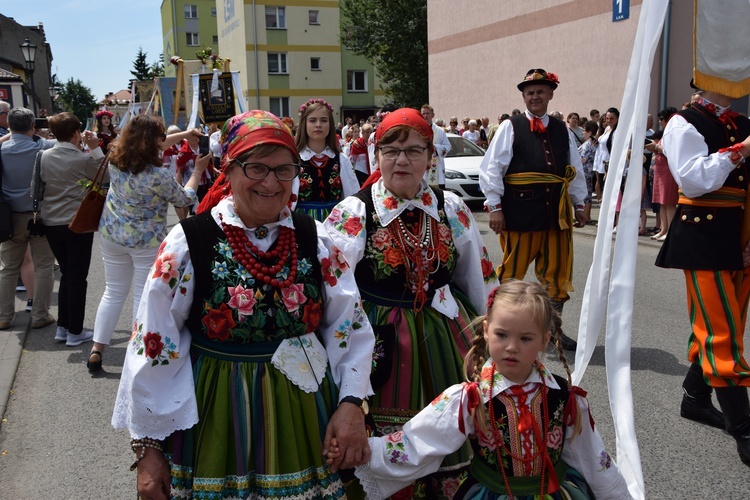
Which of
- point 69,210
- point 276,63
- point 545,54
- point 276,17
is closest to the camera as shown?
point 69,210

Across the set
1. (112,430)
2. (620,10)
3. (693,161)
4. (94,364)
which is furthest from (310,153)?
(620,10)

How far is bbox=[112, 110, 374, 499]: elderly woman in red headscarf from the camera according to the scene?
223 cm

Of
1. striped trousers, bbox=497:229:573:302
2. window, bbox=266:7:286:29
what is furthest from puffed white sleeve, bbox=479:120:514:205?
window, bbox=266:7:286:29

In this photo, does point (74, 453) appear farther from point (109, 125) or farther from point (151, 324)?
point (109, 125)

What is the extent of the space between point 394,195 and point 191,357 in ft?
4.13

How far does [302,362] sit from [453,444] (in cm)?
62

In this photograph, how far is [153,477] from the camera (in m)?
2.22

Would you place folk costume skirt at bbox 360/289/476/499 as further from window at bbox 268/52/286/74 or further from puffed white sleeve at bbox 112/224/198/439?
window at bbox 268/52/286/74

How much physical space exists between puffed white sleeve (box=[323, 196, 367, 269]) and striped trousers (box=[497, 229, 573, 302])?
277cm

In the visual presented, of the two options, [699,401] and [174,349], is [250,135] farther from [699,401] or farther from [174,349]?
[699,401]

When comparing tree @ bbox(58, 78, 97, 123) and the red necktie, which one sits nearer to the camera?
the red necktie

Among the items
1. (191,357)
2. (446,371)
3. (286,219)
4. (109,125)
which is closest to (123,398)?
(191,357)

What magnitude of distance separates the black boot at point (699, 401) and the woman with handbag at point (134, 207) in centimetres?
351

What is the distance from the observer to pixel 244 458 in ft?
7.41
